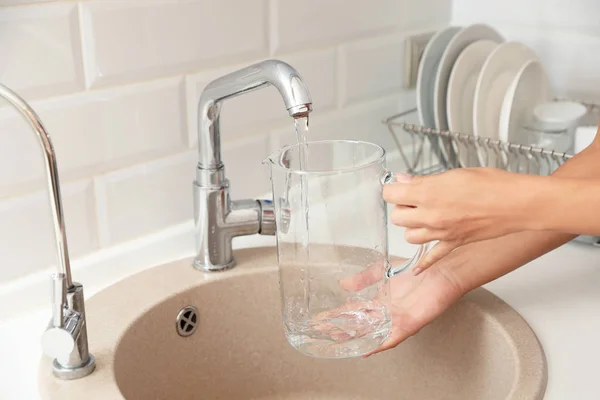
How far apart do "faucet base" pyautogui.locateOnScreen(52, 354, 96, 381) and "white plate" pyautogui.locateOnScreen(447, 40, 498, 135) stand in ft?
2.18

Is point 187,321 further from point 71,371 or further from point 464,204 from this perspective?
point 464,204

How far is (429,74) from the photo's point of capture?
125 cm

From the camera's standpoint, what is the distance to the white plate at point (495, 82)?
3.89 ft

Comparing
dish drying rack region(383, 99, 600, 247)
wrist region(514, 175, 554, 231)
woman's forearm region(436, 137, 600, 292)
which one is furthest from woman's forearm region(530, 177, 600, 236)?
dish drying rack region(383, 99, 600, 247)

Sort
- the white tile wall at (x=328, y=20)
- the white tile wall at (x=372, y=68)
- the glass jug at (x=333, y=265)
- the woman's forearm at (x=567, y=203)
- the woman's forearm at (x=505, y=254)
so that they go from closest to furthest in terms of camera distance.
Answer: the woman's forearm at (x=567, y=203) < the glass jug at (x=333, y=265) < the woman's forearm at (x=505, y=254) < the white tile wall at (x=328, y=20) < the white tile wall at (x=372, y=68)

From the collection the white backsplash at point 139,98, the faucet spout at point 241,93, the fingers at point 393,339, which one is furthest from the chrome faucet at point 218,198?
the fingers at point 393,339

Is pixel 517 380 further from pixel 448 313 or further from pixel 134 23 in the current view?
pixel 134 23

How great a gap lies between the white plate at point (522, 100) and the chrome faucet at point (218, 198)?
0.41 metres

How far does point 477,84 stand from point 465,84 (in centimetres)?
7

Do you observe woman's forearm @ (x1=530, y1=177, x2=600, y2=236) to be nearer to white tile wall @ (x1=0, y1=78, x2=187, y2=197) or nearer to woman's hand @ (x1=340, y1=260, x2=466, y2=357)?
woman's hand @ (x1=340, y1=260, x2=466, y2=357)

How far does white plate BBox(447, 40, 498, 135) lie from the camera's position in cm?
121

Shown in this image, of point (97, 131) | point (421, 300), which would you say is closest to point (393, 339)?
point (421, 300)

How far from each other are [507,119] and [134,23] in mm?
552

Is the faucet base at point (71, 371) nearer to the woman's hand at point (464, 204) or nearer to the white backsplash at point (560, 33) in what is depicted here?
the woman's hand at point (464, 204)
